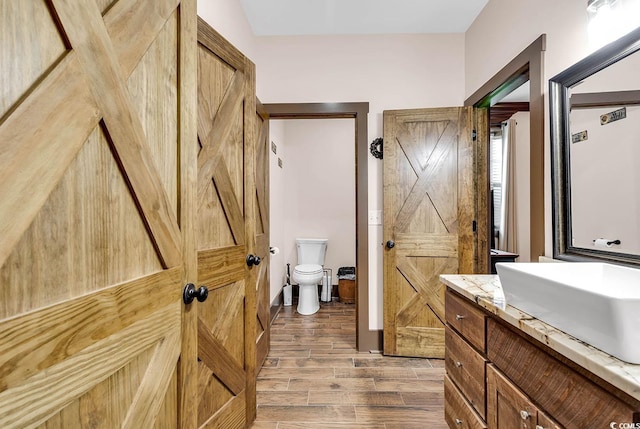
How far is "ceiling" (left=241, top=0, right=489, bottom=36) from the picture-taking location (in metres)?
2.22

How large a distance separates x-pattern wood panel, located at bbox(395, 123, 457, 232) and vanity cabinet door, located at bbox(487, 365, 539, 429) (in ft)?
4.92

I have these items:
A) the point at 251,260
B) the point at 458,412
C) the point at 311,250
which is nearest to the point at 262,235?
the point at 251,260

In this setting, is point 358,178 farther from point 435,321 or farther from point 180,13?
point 180,13

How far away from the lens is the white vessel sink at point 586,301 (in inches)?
25.5

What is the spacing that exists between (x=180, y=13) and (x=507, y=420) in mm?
1742

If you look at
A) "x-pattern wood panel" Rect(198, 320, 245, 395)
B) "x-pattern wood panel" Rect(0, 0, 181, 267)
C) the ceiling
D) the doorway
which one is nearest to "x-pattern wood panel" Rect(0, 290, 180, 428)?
"x-pattern wood panel" Rect(0, 0, 181, 267)

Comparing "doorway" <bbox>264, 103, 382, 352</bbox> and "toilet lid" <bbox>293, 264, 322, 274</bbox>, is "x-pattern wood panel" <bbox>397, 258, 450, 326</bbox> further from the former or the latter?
"toilet lid" <bbox>293, 264, 322, 274</bbox>

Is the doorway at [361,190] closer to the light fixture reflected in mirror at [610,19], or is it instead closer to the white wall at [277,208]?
the white wall at [277,208]

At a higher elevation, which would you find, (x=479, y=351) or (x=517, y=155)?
(x=517, y=155)

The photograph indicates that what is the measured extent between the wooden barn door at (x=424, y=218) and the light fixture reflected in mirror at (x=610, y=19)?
1158 mm

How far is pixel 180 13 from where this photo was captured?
37.4 inches

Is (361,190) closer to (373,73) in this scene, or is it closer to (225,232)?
(373,73)

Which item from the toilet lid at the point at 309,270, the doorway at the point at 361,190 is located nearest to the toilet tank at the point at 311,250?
the toilet lid at the point at 309,270

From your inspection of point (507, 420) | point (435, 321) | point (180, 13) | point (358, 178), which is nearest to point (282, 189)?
point (358, 178)
